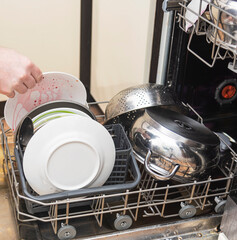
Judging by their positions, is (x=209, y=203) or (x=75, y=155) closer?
(x=75, y=155)

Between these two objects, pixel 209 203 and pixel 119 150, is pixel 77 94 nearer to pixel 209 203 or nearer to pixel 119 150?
pixel 119 150

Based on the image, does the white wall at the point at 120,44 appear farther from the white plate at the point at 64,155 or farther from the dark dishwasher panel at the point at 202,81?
the white plate at the point at 64,155

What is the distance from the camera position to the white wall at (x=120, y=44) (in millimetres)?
1199

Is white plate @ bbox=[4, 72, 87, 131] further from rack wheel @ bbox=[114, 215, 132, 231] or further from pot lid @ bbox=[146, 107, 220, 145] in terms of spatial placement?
rack wheel @ bbox=[114, 215, 132, 231]

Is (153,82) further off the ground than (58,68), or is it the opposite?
(153,82)

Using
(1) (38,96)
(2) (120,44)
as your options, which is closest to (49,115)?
(1) (38,96)

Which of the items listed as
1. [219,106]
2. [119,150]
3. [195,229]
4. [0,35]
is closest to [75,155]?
[119,150]

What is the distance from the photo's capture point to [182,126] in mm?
960

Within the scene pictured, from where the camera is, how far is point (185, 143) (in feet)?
2.97

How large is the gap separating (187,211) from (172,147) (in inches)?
6.6

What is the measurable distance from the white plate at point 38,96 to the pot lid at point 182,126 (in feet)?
0.78

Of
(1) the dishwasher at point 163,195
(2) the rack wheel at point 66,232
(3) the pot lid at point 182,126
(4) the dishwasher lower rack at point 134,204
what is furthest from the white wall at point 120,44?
(2) the rack wheel at point 66,232

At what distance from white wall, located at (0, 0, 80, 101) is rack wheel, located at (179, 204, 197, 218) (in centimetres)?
100

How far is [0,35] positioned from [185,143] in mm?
1008
